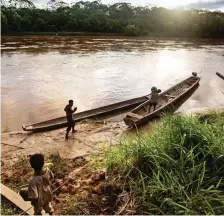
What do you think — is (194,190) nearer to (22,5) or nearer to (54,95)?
(54,95)

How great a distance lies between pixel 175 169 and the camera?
4207mm

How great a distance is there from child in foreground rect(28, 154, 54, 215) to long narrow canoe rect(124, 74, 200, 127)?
18.5ft

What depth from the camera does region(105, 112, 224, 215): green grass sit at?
3777mm

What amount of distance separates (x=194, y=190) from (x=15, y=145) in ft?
18.8

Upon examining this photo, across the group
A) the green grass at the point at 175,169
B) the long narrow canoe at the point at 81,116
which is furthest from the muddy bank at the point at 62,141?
the green grass at the point at 175,169

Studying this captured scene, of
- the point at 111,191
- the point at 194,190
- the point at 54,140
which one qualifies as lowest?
the point at 54,140

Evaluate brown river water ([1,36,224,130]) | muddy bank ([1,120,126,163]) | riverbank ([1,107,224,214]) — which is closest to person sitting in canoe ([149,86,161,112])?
muddy bank ([1,120,126,163])

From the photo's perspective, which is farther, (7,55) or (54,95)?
(7,55)

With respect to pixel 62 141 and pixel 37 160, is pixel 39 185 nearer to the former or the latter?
pixel 37 160

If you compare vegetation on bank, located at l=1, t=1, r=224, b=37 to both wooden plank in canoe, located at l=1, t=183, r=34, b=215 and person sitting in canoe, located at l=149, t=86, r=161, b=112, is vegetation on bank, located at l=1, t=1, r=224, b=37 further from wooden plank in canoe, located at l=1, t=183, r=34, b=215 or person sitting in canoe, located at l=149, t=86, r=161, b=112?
wooden plank in canoe, located at l=1, t=183, r=34, b=215

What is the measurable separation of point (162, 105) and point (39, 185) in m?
8.92

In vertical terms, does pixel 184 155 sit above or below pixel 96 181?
above

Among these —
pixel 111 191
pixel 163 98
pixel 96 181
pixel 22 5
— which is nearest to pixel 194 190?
pixel 111 191

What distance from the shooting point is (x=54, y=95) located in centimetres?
1409
